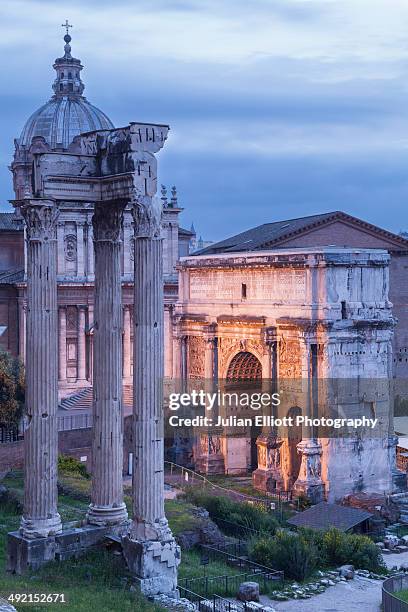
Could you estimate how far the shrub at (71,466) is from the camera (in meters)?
31.6

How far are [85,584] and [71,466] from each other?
15365mm

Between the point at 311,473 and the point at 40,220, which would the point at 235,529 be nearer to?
the point at 311,473

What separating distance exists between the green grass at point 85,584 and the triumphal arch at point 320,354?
17.1m

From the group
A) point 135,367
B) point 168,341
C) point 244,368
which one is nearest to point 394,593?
point 135,367

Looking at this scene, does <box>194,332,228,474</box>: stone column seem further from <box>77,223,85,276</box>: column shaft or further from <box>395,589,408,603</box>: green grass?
<box>395,589,408,603</box>: green grass

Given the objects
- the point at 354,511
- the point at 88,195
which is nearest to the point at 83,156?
the point at 88,195

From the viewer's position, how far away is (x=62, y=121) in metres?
48.5

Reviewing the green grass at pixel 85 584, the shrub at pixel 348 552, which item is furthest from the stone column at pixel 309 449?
the green grass at pixel 85 584

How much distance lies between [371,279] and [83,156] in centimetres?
1879

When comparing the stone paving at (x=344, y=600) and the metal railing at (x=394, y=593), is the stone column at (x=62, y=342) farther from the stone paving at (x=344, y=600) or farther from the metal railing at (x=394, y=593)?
the metal railing at (x=394, y=593)

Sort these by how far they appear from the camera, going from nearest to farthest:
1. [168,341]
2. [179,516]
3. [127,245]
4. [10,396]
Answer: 1. [179,516]
2. [10,396]
3. [127,245]
4. [168,341]

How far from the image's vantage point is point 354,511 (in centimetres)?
2997

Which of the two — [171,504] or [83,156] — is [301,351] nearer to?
[171,504]

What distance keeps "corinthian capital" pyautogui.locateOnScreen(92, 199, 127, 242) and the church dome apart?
98.0 feet
